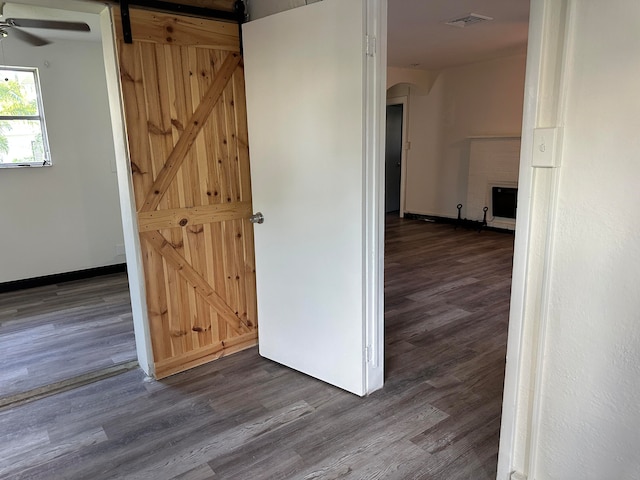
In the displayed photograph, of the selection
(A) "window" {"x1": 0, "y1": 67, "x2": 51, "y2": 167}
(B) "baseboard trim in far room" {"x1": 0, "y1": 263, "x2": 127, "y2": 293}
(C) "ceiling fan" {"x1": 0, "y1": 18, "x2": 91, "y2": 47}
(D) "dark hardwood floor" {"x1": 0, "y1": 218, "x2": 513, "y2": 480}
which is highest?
(C) "ceiling fan" {"x1": 0, "y1": 18, "x2": 91, "y2": 47}

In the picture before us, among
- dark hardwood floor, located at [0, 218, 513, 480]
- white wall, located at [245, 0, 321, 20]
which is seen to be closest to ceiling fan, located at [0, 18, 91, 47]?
white wall, located at [245, 0, 321, 20]

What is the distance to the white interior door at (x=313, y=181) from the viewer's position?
2.08 m

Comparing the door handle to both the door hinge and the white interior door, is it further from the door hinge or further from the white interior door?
the door hinge

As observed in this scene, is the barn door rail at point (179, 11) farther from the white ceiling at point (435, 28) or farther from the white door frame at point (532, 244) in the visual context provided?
the white door frame at point (532, 244)

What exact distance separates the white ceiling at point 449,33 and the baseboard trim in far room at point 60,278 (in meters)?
3.81

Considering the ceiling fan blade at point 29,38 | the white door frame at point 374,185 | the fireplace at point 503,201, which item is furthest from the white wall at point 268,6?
the fireplace at point 503,201

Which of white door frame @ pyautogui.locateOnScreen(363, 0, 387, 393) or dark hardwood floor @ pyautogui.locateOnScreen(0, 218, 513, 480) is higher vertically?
white door frame @ pyautogui.locateOnScreen(363, 0, 387, 393)

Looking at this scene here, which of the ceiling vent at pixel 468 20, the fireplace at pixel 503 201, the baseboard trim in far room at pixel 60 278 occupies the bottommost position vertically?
the baseboard trim in far room at pixel 60 278

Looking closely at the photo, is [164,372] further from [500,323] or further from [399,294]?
[500,323]

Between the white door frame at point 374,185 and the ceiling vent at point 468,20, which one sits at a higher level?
the ceiling vent at point 468,20

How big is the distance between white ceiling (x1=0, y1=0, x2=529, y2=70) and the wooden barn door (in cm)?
42

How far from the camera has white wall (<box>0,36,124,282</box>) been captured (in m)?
4.23

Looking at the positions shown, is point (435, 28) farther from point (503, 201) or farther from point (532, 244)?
point (532, 244)

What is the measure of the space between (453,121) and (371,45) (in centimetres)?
549
